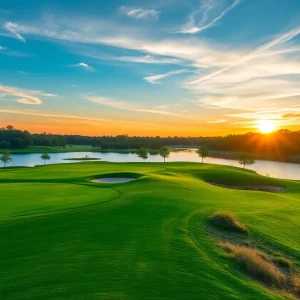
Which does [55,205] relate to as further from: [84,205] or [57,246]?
[57,246]

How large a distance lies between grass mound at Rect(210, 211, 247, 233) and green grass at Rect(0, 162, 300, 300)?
19.5 inches

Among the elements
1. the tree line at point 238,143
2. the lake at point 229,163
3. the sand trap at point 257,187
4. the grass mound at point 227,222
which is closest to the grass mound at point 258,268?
the grass mound at point 227,222

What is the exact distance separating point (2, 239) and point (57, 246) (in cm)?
262

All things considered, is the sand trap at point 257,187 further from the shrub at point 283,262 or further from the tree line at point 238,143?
the tree line at point 238,143

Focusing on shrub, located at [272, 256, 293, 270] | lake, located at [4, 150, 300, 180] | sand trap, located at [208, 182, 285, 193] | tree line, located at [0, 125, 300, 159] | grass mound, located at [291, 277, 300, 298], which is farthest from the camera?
tree line, located at [0, 125, 300, 159]

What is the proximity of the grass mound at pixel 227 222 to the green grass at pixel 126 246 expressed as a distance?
496 mm

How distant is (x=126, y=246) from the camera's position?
1020cm

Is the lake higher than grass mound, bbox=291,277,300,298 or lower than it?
lower

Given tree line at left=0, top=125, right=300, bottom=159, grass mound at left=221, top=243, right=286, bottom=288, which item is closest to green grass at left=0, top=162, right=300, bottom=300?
grass mound at left=221, top=243, right=286, bottom=288

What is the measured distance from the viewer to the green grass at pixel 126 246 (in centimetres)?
746

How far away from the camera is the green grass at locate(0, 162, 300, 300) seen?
746 centimetres

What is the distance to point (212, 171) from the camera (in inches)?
1654

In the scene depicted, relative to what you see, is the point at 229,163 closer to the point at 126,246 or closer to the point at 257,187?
the point at 257,187

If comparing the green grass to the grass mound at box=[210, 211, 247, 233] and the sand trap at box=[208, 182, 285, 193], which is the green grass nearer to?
the grass mound at box=[210, 211, 247, 233]
